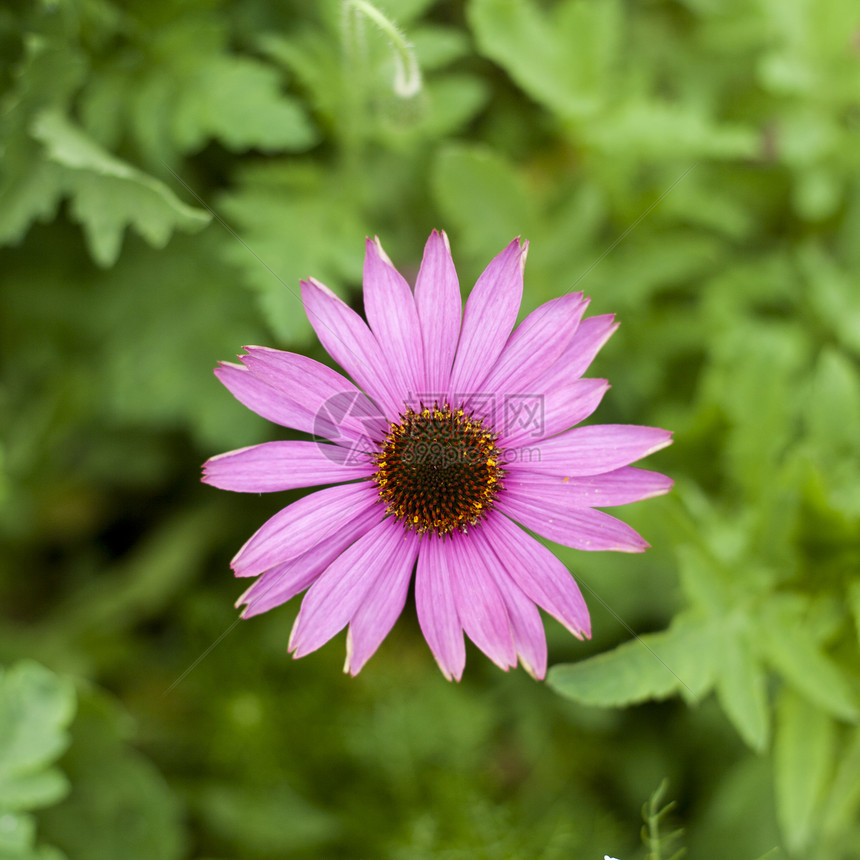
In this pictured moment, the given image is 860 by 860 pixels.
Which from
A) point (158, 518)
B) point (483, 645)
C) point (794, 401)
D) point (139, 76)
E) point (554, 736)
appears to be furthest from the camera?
point (158, 518)

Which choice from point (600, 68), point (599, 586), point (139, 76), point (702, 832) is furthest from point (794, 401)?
point (139, 76)

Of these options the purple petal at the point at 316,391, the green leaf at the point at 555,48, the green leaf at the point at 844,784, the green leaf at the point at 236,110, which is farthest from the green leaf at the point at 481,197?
the green leaf at the point at 844,784

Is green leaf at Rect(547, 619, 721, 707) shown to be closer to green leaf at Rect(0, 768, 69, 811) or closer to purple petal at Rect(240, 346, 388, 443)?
purple petal at Rect(240, 346, 388, 443)

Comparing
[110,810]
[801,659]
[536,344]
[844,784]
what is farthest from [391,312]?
[110,810]

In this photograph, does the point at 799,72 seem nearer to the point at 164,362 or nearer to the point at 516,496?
the point at 516,496

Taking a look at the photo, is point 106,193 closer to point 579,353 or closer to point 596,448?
point 579,353

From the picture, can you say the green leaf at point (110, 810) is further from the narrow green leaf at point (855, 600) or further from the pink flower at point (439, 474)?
the narrow green leaf at point (855, 600)
